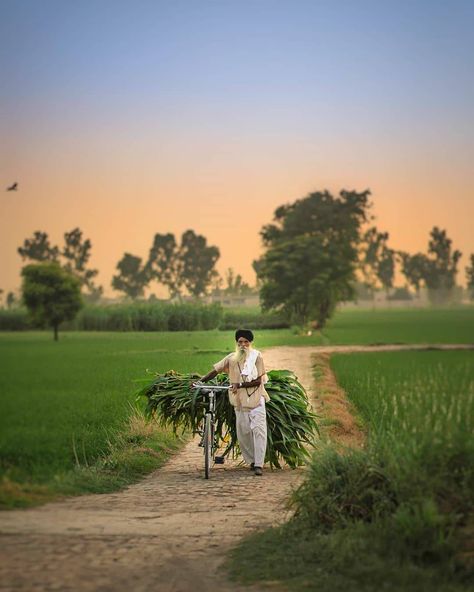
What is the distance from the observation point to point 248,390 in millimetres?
10562

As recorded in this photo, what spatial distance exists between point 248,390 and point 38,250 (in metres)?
61.8

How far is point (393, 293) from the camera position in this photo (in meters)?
163

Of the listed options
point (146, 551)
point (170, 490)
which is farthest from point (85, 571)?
point (170, 490)

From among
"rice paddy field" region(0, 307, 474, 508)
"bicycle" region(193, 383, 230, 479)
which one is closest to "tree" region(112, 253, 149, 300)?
"rice paddy field" region(0, 307, 474, 508)

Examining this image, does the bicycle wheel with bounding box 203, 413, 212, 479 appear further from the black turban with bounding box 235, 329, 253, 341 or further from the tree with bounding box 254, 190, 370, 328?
the tree with bounding box 254, 190, 370, 328

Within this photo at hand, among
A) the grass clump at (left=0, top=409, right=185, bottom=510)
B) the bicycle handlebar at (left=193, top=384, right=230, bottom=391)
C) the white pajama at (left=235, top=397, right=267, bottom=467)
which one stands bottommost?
the grass clump at (left=0, top=409, right=185, bottom=510)

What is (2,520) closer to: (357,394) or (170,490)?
(170,490)

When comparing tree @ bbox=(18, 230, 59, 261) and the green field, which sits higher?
tree @ bbox=(18, 230, 59, 261)

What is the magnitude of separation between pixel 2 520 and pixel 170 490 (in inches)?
100

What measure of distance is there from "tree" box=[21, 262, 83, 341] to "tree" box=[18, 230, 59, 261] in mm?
12411

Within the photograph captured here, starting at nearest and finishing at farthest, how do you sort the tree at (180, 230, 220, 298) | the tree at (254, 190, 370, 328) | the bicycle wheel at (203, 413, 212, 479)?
the bicycle wheel at (203, 413, 212, 479), the tree at (254, 190, 370, 328), the tree at (180, 230, 220, 298)

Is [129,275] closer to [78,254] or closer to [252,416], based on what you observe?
[78,254]

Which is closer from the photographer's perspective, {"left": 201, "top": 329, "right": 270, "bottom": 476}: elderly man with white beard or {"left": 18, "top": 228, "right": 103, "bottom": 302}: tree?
{"left": 201, "top": 329, "right": 270, "bottom": 476}: elderly man with white beard

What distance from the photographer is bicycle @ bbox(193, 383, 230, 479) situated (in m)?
10.3
